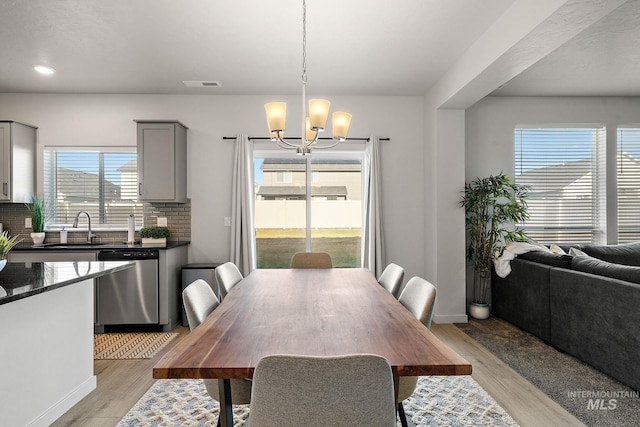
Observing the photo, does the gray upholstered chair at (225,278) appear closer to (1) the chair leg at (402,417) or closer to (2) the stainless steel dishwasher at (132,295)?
(1) the chair leg at (402,417)

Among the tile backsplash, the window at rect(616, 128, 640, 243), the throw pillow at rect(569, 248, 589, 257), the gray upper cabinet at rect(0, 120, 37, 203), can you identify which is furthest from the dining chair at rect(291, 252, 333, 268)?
the window at rect(616, 128, 640, 243)

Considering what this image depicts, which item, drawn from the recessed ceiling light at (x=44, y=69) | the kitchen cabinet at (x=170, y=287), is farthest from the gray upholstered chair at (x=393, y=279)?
the recessed ceiling light at (x=44, y=69)

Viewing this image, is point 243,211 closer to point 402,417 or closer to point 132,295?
point 132,295

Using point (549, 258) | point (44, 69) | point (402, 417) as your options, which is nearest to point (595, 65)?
point (549, 258)

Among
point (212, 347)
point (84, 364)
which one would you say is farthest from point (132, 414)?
point (212, 347)

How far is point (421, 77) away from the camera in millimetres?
4082

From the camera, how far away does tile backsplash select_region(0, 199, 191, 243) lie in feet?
14.8

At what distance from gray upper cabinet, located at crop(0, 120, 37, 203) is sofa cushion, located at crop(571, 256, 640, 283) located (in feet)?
18.6

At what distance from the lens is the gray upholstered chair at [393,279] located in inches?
101

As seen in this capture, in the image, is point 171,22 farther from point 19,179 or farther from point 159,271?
point 19,179

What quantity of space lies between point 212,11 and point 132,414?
8.89 feet

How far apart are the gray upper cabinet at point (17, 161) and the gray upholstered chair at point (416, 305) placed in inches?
173

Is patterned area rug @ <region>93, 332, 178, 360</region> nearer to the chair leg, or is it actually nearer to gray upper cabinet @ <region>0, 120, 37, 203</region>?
gray upper cabinet @ <region>0, 120, 37, 203</region>

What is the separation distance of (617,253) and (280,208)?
12.8 ft
